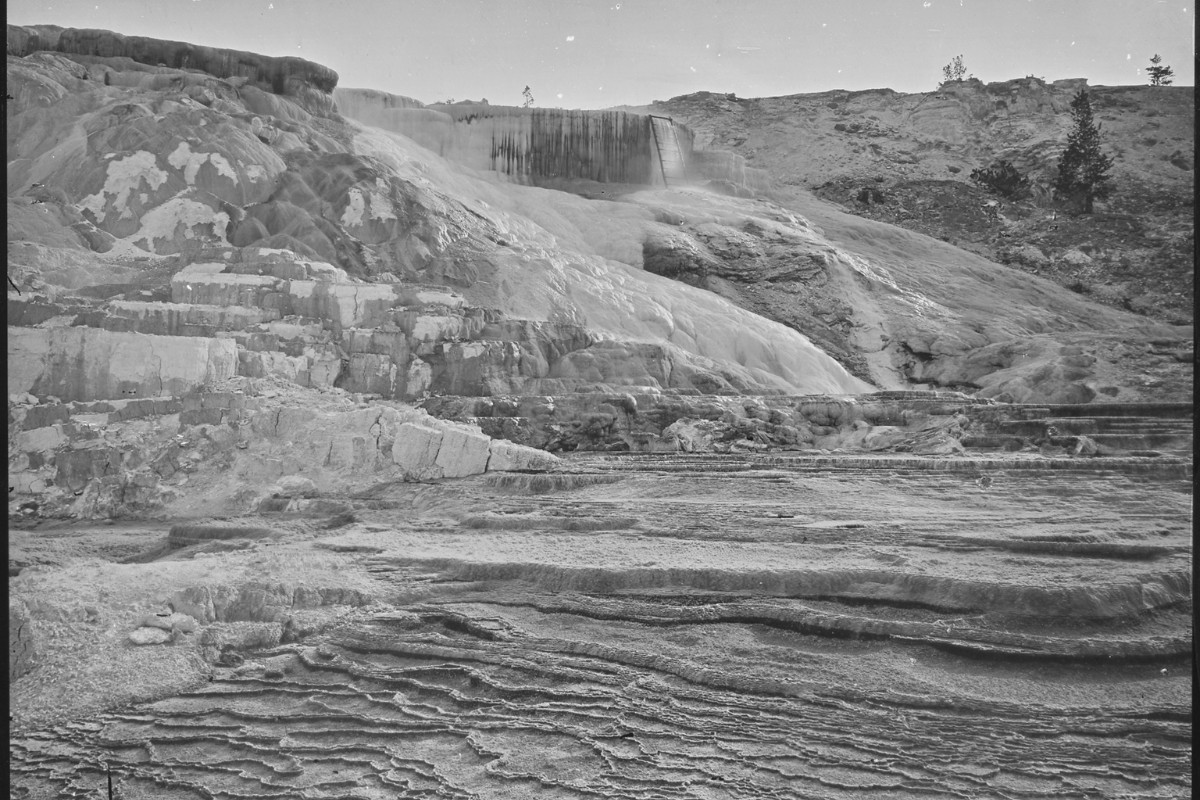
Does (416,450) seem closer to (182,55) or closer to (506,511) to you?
(506,511)

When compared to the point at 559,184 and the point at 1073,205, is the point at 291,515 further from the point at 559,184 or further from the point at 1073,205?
the point at 1073,205

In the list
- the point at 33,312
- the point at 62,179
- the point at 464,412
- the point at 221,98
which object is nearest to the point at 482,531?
the point at 464,412

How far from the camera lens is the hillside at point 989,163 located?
16281 millimetres

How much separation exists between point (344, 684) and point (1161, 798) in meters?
2.57

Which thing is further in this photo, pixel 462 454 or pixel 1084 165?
pixel 1084 165

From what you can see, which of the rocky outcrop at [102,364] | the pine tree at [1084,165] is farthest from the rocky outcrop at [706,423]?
the pine tree at [1084,165]

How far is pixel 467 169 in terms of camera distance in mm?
17203

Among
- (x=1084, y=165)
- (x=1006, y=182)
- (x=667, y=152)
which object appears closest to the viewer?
(x=1084, y=165)

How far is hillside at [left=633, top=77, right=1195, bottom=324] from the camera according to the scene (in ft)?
53.4

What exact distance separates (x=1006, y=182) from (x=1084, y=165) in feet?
7.59

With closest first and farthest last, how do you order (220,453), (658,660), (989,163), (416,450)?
(658,660)
(220,453)
(416,450)
(989,163)

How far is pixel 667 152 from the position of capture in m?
19.1

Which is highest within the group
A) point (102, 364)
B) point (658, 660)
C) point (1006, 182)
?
point (1006, 182)

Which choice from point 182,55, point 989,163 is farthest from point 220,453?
point 989,163
